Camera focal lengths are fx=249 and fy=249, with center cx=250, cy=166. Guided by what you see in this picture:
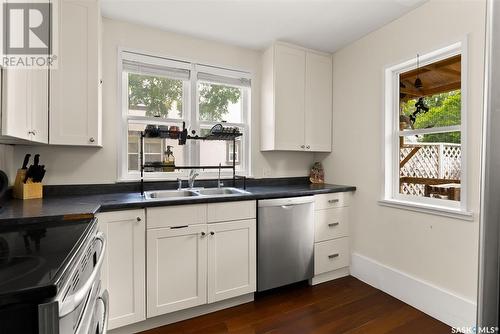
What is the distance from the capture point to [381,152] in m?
2.47

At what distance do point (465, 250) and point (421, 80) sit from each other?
1.49 metres

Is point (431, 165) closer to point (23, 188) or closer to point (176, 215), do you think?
point (176, 215)

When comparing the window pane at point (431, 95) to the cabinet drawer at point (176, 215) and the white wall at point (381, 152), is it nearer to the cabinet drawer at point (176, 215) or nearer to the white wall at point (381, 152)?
the white wall at point (381, 152)

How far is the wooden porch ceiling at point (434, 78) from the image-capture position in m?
2.10

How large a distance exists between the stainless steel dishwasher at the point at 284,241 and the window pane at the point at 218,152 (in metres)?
0.86

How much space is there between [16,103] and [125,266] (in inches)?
46.4

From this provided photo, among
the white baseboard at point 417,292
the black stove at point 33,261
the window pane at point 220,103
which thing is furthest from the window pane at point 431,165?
the black stove at point 33,261

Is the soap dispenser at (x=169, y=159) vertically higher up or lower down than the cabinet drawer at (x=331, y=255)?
higher up

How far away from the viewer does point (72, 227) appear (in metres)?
1.22

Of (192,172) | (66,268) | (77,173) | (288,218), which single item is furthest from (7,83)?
(288,218)

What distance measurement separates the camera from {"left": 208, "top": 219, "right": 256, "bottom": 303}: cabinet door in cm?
202

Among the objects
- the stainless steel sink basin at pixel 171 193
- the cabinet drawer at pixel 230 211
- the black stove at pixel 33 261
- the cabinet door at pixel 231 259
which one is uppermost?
the stainless steel sink basin at pixel 171 193

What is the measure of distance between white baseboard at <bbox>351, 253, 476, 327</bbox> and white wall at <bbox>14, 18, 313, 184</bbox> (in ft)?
5.30

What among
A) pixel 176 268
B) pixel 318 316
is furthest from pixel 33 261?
pixel 318 316
